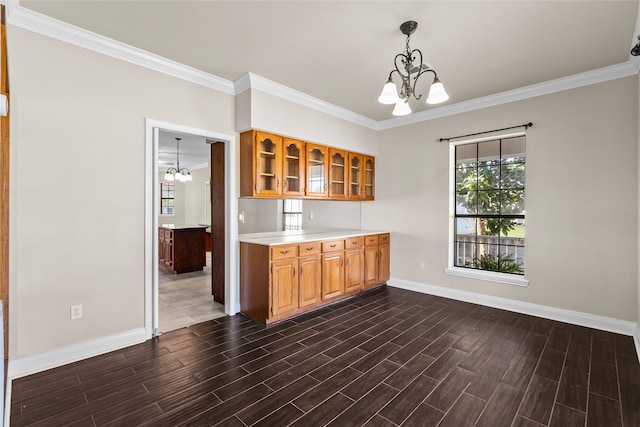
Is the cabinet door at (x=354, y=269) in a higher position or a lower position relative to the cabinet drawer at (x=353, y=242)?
lower

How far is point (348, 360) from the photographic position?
265 cm

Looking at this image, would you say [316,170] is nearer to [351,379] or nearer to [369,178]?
[369,178]

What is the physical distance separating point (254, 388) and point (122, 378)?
3.38 ft

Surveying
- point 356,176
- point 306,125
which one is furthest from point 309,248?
point 356,176

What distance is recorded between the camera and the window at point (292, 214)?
4.76 m

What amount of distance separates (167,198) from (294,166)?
26.6 ft

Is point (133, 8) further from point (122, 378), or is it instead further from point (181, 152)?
point (181, 152)

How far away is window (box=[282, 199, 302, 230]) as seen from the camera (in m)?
4.76

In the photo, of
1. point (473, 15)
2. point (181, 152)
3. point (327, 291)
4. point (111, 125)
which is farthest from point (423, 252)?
point (181, 152)

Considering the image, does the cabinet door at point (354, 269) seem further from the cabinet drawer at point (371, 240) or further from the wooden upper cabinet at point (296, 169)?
the wooden upper cabinet at point (296, 169)

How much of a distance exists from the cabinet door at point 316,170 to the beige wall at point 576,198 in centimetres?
165

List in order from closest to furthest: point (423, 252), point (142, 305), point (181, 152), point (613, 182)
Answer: point (142, 305) < point (613, 182) < point (423, 252) < point (181, 152)

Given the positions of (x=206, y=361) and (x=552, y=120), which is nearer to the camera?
(x=206, y=361)

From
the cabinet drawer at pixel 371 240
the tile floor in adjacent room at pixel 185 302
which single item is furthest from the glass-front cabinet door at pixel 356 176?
the tile floor in adjacent room at pixel 185 302
